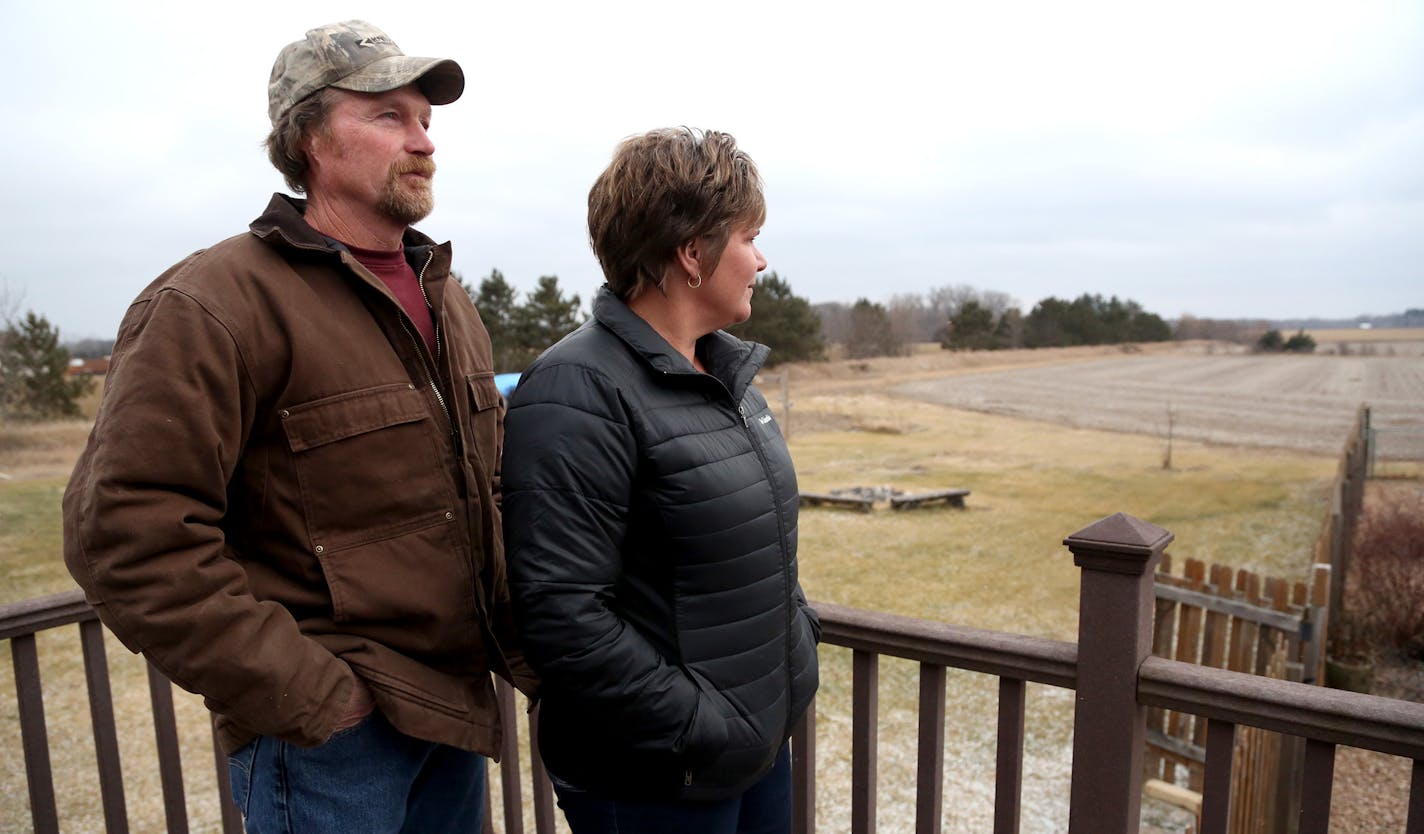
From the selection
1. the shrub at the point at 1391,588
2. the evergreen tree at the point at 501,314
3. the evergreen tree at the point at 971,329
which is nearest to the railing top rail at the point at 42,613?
the shrub at the point at 1391,588

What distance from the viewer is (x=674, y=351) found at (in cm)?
130

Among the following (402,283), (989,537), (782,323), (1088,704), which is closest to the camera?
(402,283)

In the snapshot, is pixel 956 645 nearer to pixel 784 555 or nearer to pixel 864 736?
pixel 864 736

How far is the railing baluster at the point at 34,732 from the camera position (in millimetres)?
1840

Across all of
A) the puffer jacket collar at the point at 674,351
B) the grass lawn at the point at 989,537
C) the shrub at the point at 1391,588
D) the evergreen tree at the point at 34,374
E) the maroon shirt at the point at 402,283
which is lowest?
the grass lawn at the point at 989,537

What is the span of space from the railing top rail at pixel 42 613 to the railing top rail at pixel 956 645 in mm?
1547

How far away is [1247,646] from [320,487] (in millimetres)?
5477

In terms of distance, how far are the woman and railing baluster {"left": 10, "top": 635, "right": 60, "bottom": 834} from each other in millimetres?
1261

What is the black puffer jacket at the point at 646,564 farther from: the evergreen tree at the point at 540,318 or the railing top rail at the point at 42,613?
Answer: the evergreen tree at the point at 540,318

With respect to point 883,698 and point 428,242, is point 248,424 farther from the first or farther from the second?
point 883,698

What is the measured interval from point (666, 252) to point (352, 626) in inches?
27.2

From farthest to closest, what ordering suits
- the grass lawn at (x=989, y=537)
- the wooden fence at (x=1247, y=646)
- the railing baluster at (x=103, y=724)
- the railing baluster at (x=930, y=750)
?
the grass lawn at (x=989, y=537), the wooden fence at (x=1247, y=646), the railing baluster at (x=103, y=724), the railing baluster at (x=930, y=750)

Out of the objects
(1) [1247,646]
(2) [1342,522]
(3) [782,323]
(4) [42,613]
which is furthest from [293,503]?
(3) [782,323]

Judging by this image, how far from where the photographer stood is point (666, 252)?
132cm
